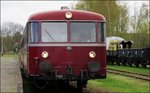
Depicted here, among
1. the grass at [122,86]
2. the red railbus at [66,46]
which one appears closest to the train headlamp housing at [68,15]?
the red railbus at [66,46]

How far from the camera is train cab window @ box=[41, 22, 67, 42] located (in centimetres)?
1393

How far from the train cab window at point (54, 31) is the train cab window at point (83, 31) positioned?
0.25m

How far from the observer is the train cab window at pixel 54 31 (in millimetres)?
13930

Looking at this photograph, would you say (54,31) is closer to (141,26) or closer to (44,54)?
(44,54)

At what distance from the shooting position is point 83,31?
14.1m

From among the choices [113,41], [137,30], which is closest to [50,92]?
[113,41]

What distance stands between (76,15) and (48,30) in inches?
39.6

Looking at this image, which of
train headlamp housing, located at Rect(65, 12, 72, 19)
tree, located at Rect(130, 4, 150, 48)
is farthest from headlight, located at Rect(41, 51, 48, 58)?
tree, located at Rect(130, 4, 150, 48)

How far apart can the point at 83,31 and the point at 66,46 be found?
0.75 meters

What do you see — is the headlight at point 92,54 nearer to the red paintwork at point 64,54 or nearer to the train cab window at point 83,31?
the red paintwork at point 64,54

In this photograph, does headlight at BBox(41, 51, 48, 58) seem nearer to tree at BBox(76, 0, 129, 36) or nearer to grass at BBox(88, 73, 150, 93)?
grass at BBox(88, 73, 150, 93)

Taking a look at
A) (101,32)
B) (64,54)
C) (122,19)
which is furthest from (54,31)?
(122,19)

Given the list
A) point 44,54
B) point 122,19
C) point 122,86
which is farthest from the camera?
point 122,19

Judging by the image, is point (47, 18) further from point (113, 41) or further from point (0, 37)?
point (0, 37)
